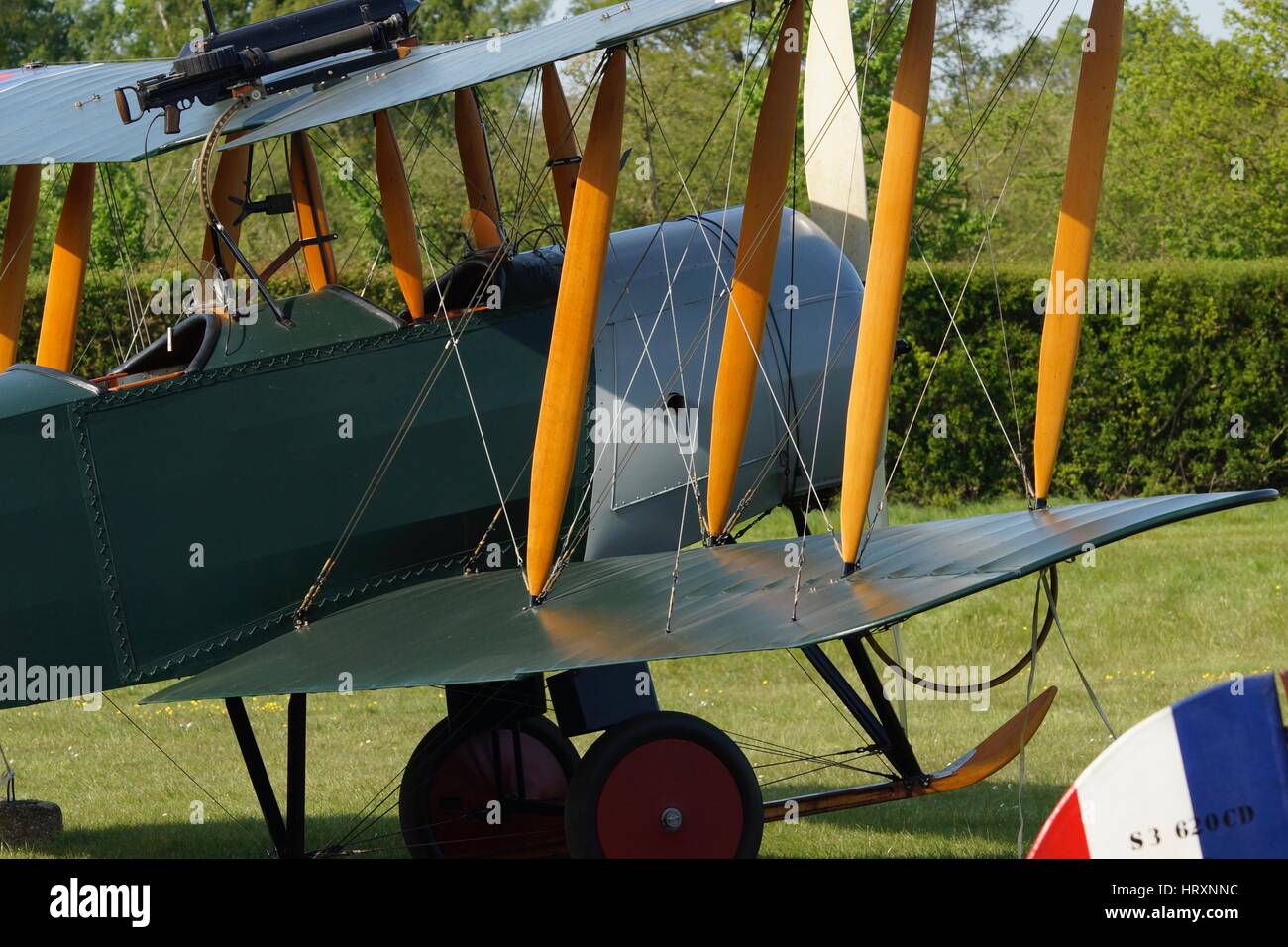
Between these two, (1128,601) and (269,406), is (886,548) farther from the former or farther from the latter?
(1128,601)

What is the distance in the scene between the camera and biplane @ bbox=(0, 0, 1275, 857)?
5492mm

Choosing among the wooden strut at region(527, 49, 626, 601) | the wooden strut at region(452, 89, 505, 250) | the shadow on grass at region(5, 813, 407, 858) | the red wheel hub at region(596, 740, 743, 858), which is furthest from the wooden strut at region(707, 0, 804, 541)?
the shadow on grass at region(5, 813, 407, 858)

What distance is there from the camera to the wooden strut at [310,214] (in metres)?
7.20

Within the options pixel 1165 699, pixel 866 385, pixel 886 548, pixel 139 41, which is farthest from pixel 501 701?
pixel 139 41

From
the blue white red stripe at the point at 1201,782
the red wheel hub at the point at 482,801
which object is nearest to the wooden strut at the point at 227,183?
the red wheel hub at the point at 482,801

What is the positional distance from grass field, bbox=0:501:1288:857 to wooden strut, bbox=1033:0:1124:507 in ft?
7.81

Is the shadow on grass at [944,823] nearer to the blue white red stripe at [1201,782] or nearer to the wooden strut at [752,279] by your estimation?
the wooden strut at [752,279]

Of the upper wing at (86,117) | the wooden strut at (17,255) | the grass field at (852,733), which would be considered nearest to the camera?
the upper wing at (86,117)

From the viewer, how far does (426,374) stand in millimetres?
6473

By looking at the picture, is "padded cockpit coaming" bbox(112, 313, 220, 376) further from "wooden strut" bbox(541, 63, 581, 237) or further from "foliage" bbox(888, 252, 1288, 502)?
"foliage" bbox(888, 252, 1288, 502)

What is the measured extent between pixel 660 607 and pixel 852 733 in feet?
15.6

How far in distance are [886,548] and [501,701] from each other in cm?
183

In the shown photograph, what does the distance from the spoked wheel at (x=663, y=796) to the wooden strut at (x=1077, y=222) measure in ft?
4.85
